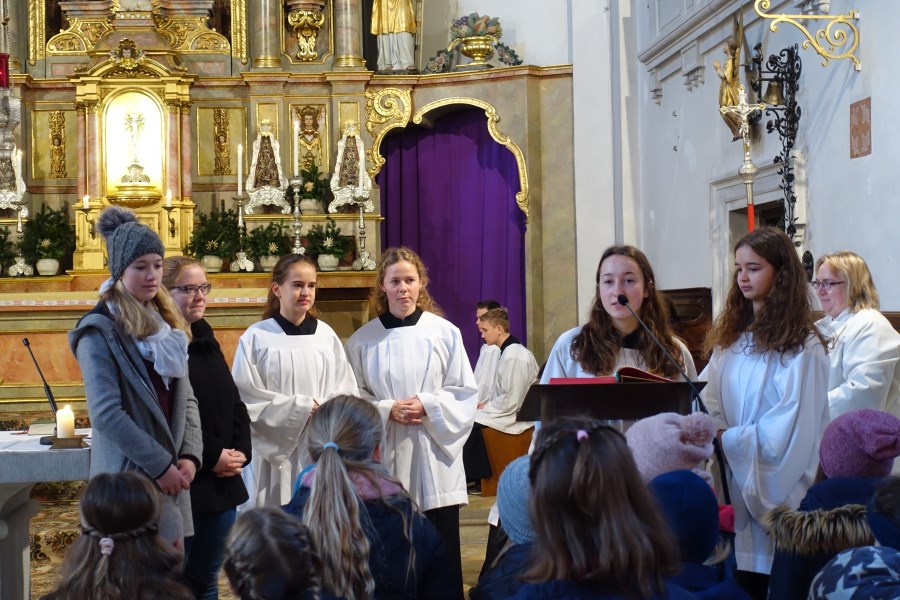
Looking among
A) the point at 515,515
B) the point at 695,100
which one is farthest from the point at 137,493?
the point at 695,100

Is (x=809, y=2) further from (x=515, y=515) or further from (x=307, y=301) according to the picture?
(x=515, y=515)

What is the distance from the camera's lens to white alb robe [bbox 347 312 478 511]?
4496 mm

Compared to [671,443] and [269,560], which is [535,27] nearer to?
[671,443]

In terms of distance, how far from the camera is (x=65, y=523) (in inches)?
251

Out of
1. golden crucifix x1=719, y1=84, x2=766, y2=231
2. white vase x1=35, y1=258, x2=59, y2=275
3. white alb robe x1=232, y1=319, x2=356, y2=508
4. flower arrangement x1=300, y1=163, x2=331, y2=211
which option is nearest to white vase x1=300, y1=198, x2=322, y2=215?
flower arrangement x1=300, y1=163, x2=331, y2=211

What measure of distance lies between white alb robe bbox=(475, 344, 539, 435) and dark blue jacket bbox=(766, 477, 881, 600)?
16.6ft

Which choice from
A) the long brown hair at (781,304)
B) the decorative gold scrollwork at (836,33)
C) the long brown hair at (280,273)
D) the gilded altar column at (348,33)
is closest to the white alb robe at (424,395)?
the long brown hair at (280,273)

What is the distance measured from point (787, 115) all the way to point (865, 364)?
9.20 ft

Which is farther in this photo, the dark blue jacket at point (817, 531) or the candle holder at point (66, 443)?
the candle holder at point (66, 443)

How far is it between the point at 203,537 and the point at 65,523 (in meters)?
2.91

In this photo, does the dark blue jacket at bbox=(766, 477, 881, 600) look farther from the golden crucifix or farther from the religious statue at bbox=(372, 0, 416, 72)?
the religious statue at bbox=(372, 0, 416, 72)

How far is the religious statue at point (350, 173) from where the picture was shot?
10344 millimetres

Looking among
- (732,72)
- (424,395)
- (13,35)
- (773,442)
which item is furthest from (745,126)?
(13,35)

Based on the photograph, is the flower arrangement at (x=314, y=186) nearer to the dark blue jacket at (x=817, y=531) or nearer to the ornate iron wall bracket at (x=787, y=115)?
the ornate iron wall bracket at (x=787, y=115)
